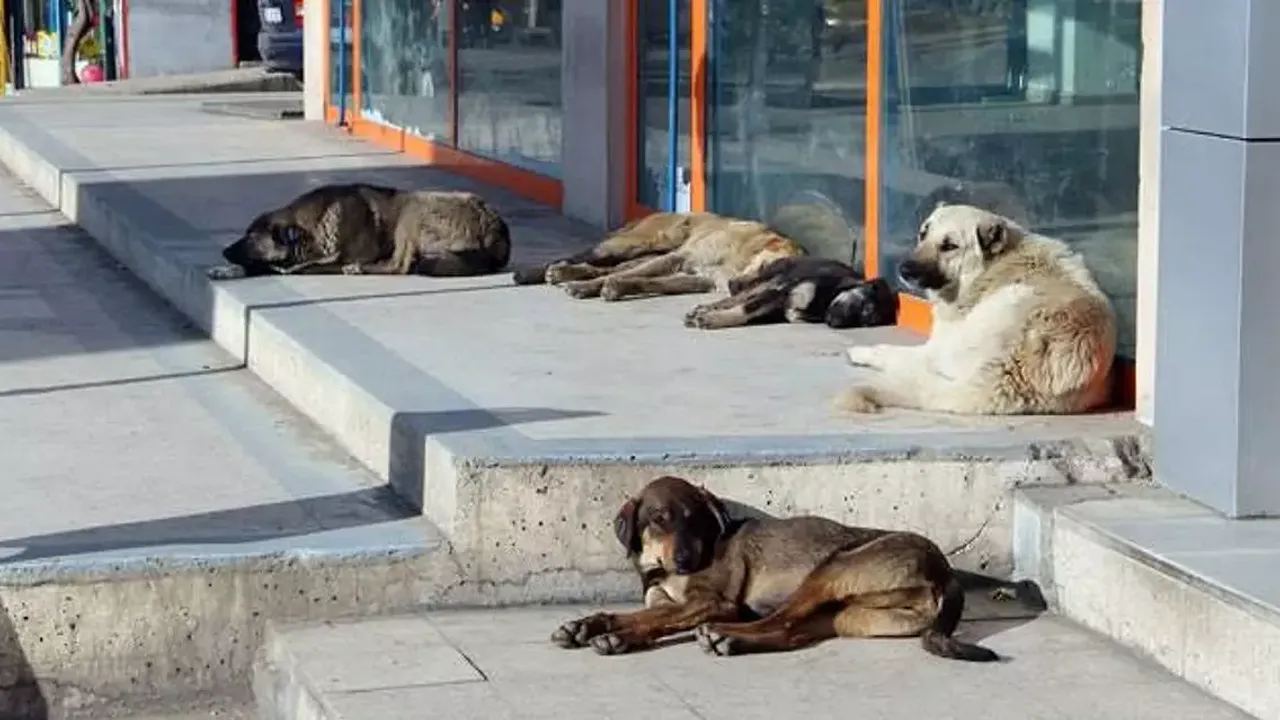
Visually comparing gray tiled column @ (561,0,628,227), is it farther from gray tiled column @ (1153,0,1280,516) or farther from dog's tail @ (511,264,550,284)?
gray tiled column @ (1153,0,1280,516)

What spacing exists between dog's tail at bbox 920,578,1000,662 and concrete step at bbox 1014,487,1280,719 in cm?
36

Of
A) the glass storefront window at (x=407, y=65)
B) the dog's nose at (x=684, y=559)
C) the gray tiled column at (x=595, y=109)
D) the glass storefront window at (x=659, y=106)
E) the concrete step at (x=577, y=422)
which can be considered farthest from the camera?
the glass storefront window at (x=407, y=65)

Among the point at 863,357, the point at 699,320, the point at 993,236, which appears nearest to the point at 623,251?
the point at 699,320

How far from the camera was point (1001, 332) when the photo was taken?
7.63 meters

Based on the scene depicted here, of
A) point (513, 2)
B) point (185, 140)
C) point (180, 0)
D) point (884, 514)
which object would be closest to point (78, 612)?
point (884, 514)

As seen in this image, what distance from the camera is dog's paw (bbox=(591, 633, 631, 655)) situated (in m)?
6.25

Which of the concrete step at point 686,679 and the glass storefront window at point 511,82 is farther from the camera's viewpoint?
the glass storefront window at point 511,82

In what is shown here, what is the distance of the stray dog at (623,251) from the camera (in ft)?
34.8

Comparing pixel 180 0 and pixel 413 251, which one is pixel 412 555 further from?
pixel 180 0

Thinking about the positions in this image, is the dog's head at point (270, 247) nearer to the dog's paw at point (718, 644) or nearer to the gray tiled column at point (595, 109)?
the gray tiled column at point (595, 109)

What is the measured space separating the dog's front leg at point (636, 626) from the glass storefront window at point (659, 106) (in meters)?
5.56

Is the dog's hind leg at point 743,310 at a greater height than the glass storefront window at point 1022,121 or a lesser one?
lesser

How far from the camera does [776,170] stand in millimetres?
10805

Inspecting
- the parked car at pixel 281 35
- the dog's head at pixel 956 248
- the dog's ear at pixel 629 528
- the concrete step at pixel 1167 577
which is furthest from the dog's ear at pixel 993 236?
the parked car at pixel 281 35
